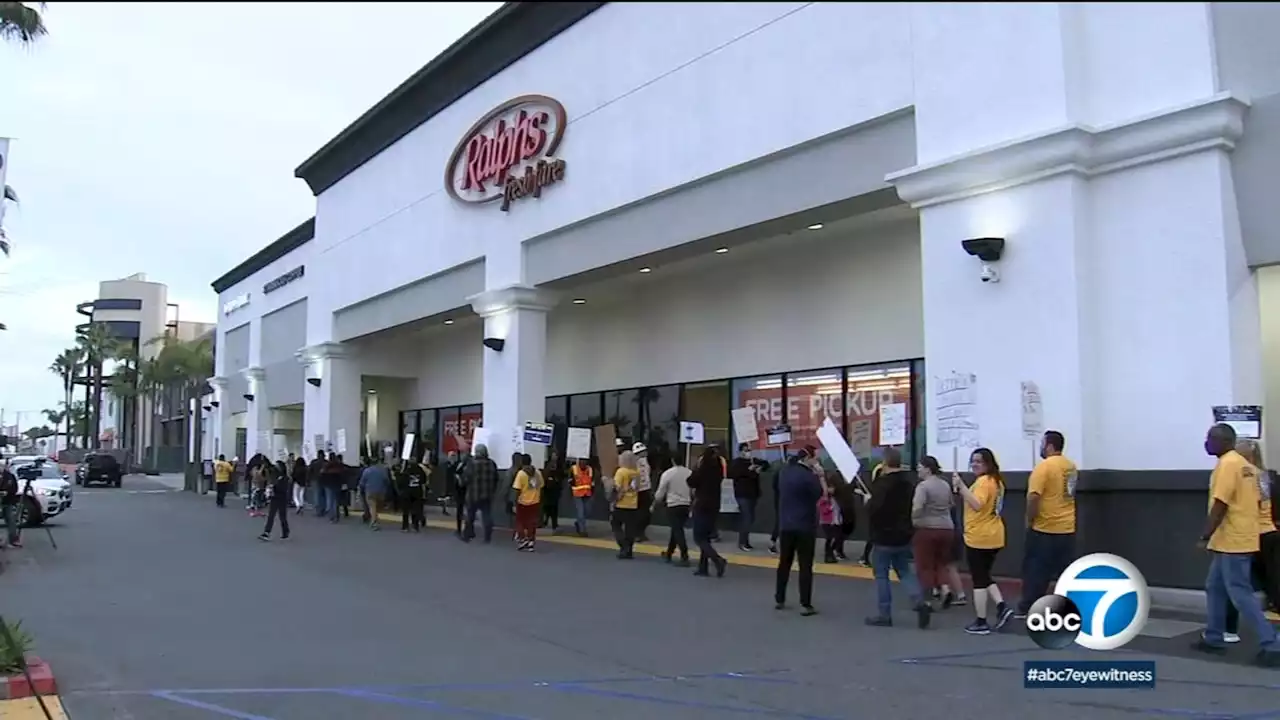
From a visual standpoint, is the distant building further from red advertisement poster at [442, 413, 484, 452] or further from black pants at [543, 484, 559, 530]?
black pants at [543, 484, 559, 530]

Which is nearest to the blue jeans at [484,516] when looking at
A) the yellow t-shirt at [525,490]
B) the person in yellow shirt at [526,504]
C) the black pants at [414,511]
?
the person in yellow shirt at [526,504]

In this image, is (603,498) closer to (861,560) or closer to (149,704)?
(861,560)

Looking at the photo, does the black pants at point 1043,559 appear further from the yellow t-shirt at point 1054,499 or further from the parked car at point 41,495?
the parked car at point 41,495

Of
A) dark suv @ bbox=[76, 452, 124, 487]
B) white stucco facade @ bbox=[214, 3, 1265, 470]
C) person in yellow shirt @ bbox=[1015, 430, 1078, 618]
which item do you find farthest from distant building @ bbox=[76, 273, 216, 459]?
person in yellow shirt @ bbox=[1015, 430, 1078, 618]

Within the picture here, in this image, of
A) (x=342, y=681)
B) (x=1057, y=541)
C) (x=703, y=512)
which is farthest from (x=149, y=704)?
(x=703, y=512)

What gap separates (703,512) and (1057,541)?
19.3ft

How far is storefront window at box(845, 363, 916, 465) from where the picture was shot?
17469mm

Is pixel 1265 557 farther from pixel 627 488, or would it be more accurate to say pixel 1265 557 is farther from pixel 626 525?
pixel 627 488

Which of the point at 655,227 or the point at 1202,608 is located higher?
the point at 655,227

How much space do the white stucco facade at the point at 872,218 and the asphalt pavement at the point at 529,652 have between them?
3.06 m

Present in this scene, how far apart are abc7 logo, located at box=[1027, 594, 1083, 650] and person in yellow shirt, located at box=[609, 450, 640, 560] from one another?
30.7 ft

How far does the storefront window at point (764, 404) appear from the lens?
1984cm

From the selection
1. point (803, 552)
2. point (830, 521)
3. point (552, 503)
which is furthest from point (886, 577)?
point (552, 503)

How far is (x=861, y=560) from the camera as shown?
1503cm
